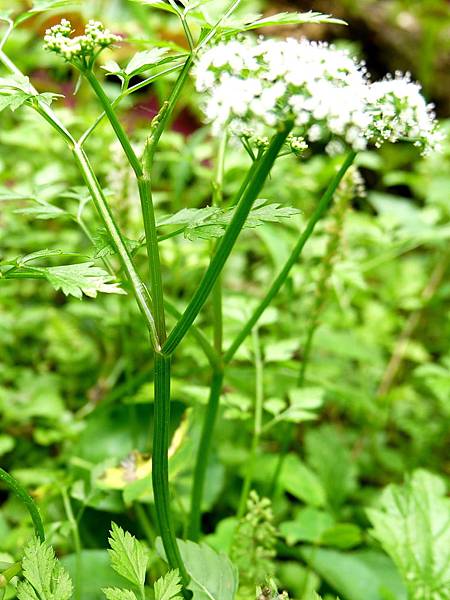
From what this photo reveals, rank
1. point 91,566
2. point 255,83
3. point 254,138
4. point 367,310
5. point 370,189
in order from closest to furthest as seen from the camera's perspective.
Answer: point 255,83 → point 254,138 → point 91,566 → point 367,310 → point 370,189

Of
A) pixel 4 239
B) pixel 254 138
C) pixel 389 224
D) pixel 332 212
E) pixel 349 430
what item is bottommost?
pixel 349 430

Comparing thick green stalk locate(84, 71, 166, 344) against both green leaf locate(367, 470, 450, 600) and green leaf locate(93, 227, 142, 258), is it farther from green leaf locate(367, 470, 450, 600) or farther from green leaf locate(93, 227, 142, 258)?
green leaf locate(367, 470, 450, 600)

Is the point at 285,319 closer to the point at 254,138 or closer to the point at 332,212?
the point at 332,212

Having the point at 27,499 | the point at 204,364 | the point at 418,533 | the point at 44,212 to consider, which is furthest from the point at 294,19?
the point at 418,533

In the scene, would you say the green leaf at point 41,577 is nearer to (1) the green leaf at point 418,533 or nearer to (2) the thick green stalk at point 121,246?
(2) the thick green stalk at point 121,246

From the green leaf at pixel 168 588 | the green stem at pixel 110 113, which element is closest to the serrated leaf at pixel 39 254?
the green stem at pixel 110 113

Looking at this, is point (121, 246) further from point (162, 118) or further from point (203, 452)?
point (203, 452)

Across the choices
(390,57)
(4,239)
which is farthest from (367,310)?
(390,57)
